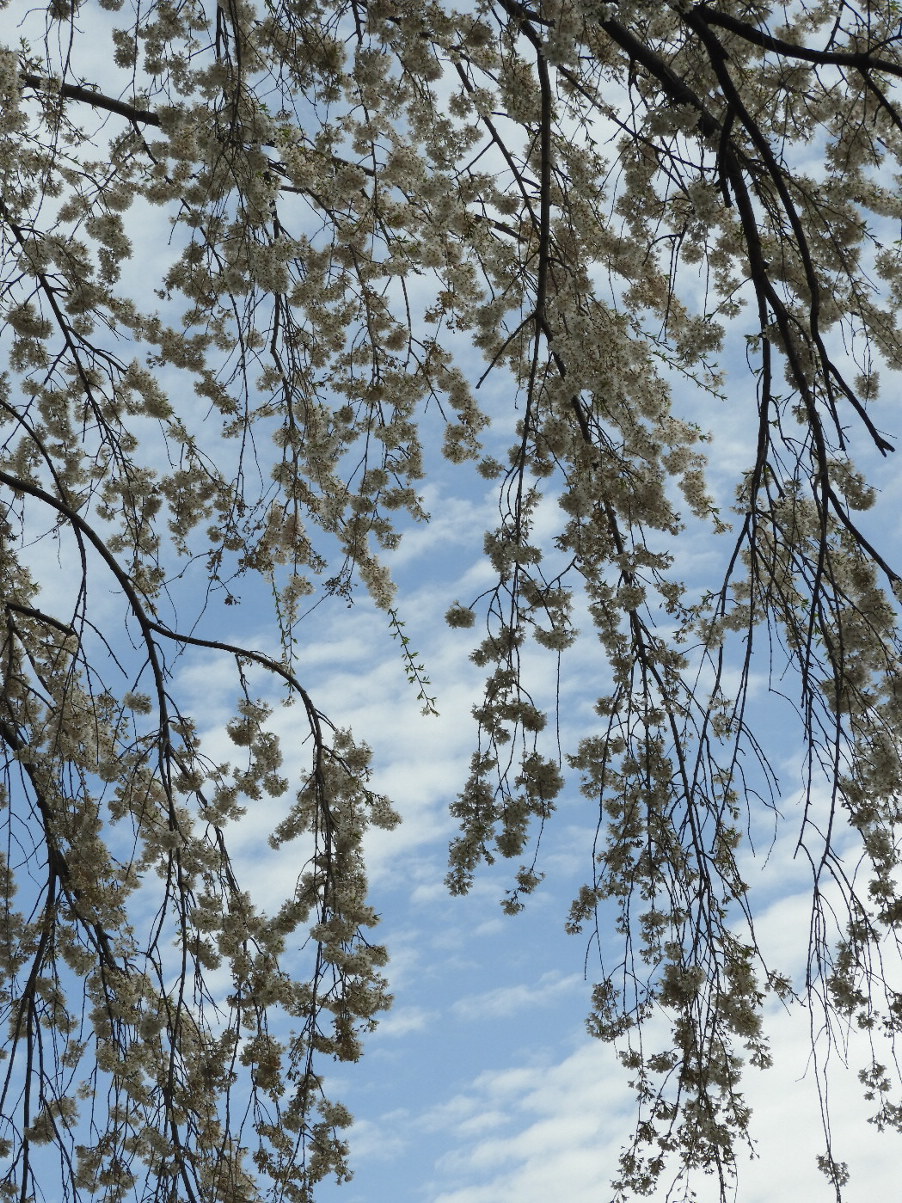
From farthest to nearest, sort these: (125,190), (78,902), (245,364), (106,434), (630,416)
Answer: (106,434)
(125,190)
(78,902)
(245,364)
(630,416)

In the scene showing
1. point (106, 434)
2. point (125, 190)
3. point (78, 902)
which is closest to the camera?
point (78, 902)

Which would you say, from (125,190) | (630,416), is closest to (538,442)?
(630,416)

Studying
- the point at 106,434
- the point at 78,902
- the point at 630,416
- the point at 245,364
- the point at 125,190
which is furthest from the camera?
the point at 106,434

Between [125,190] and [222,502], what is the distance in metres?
1.36

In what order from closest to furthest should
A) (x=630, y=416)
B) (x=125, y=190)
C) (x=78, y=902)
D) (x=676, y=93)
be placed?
(x=676, y=93)
(x=630, y=416)
(x=78, y=902)
(x=125, y=190)

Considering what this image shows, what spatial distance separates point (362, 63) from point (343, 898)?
2847 mm

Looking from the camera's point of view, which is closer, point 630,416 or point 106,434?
point 630,416

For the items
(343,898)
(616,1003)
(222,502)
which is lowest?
(616,1003)

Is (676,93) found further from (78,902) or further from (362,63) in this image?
(78,902)

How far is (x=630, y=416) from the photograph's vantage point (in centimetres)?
374

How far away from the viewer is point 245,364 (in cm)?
415

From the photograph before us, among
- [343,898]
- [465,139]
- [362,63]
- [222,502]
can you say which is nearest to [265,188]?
[362,63]

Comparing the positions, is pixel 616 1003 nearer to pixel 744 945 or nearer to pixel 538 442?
pixel 744 945

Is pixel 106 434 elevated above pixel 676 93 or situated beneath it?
elevated above
